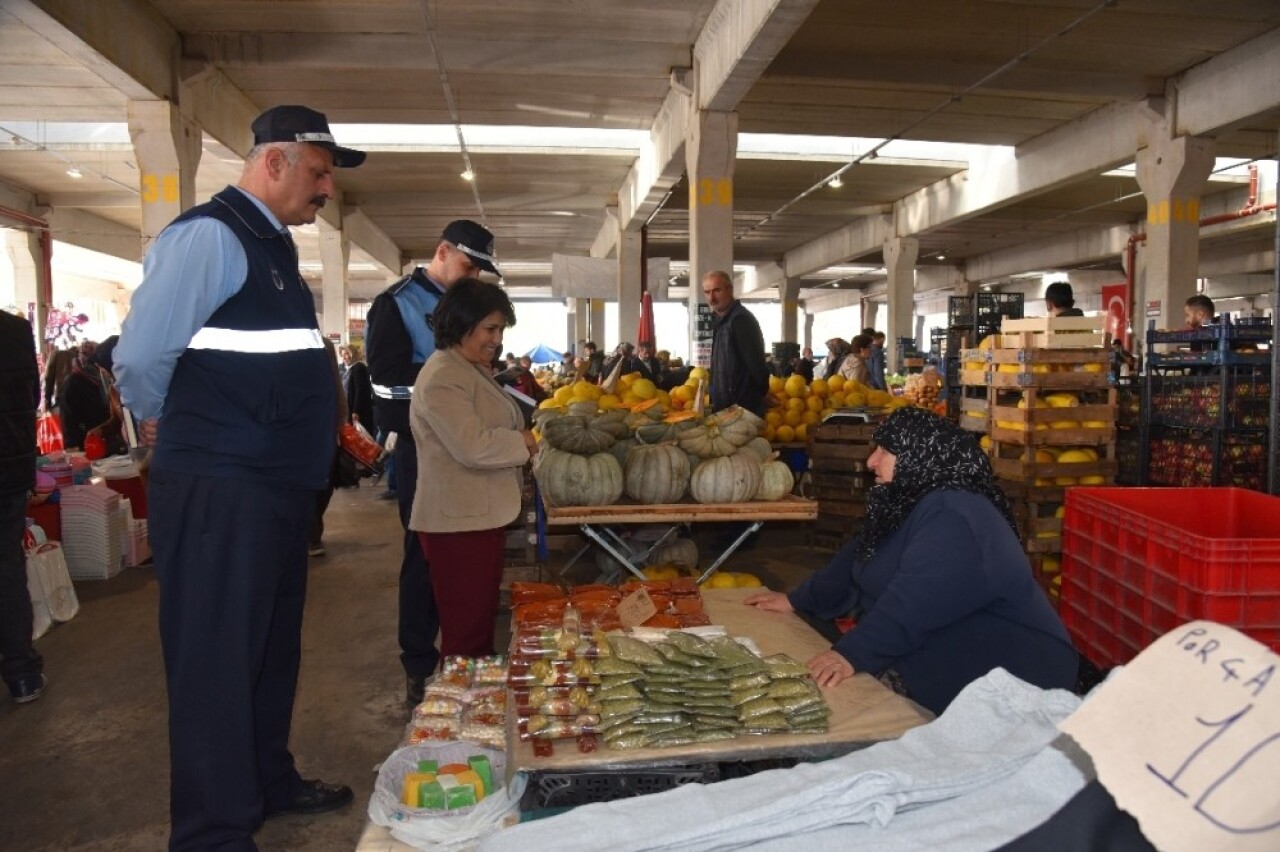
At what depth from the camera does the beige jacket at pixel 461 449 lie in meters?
3.45

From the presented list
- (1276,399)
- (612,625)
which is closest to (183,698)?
(612,625)

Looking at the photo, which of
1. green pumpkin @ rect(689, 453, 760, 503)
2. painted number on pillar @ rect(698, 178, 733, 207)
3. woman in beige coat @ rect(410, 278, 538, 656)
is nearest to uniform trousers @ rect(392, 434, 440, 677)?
woman in beige coat @ rect(410, 278, 538, 656)

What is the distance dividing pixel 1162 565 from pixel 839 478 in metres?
4.36

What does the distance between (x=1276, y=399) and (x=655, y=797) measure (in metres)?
4.37

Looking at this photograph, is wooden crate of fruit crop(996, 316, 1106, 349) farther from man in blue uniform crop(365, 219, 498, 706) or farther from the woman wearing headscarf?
man in blue uniform crop(365, 219, 498, 706)

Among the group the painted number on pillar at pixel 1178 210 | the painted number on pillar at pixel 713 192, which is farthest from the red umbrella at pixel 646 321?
the painted number on pillar at pixel 1178 210

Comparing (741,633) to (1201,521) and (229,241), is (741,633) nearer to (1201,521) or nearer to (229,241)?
(229,241)

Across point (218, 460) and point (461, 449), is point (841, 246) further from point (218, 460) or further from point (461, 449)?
point (218, 460)

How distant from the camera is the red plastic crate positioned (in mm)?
2830

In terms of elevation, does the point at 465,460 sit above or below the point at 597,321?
below

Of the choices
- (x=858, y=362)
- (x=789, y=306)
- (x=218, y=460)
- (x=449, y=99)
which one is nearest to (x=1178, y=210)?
(x=858, y=362)

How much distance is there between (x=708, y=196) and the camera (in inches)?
420

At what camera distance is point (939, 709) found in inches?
109

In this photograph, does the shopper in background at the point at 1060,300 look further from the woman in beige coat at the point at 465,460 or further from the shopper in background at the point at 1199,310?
the woman in beige coat at the point at 465,460
